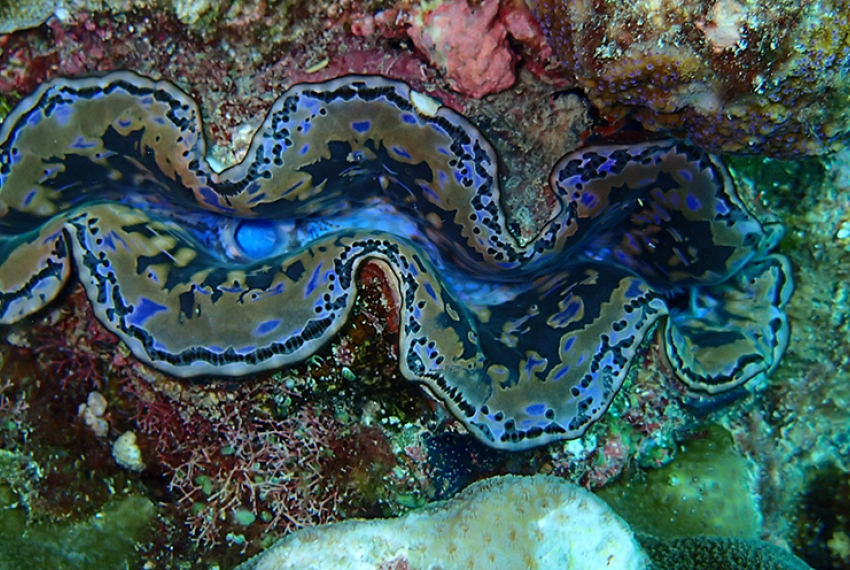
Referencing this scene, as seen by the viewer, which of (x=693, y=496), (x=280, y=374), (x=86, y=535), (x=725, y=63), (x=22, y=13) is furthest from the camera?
(x=693, y=496)

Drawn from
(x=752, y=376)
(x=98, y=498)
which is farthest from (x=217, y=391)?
(x=752, y=376)

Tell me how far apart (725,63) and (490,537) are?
1.80m

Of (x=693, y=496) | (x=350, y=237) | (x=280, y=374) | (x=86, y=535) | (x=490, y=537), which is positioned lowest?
(x=693, y=496)

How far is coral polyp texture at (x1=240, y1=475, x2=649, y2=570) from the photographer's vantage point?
6.95ft

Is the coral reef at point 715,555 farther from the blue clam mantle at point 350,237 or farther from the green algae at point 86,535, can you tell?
the green algae at point 86,535

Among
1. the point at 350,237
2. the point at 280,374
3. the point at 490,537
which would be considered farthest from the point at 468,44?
the point at 490,537

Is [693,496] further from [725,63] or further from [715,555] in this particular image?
[725,63]

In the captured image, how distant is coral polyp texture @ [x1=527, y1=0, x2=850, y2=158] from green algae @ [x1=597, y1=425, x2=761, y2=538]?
1962 millimetres

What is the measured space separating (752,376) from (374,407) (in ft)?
6.33

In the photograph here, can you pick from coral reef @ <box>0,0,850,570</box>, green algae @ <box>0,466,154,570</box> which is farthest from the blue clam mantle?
green algae @ <box>0,466,154,570</box>

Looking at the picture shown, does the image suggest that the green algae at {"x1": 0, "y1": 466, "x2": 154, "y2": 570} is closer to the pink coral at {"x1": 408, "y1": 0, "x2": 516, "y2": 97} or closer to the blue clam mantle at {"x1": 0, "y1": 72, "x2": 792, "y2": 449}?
the blue clam mantle at {"x1": 0, "y1": 72, "x2": 792, "y2": 449}

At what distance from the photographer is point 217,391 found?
2.41 metres

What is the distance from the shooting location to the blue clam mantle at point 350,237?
7.57ft

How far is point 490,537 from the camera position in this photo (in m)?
2.16
